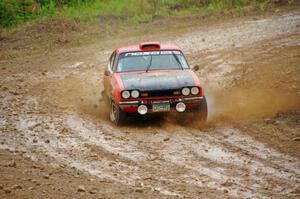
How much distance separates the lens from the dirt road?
8.37 m

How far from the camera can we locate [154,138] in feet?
36.1

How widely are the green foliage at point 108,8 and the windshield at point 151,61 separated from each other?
13.1m

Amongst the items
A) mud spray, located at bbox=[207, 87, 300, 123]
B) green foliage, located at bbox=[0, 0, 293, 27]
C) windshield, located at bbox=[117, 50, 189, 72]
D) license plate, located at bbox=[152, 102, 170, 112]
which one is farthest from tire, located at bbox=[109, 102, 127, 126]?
green foliage, located at bbox=[0, 0, 293, 27]

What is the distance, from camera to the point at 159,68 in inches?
504

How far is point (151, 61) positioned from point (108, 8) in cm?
1579

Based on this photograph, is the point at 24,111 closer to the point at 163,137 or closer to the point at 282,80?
the point at 163,137

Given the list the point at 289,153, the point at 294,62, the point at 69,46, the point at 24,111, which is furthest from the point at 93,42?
the point at 289,153

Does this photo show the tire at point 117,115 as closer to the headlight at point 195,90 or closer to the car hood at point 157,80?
the car hood at point 157,80

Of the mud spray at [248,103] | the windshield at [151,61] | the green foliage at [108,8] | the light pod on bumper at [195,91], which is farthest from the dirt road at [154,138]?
the green foliage at [108,8]

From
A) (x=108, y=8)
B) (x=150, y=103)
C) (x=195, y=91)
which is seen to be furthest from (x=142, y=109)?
(x=108, y=8)

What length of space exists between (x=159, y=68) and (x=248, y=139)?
2.77 meters

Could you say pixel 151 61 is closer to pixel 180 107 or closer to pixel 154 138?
pixel 180 107

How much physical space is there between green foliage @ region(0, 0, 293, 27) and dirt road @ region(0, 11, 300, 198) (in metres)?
6.73

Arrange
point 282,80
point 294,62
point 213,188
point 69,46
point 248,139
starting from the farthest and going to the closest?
point 69,46 → point 294,62 → point 282,80 → point 248,139 → point 213,188
